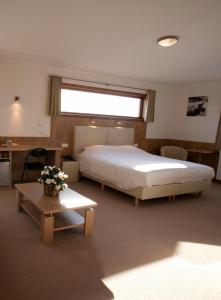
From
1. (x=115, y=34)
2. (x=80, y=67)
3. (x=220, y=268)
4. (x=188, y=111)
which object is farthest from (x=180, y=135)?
(x=220, y=268)

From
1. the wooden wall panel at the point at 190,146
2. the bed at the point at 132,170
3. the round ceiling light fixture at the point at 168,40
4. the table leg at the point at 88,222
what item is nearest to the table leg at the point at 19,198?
the table leg at the point at 88,222

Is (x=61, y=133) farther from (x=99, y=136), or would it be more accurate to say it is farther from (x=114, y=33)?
(x=114, y=33)

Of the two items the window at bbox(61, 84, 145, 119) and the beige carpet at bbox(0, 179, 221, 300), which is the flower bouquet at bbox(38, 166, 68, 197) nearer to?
the beige carpet at bbox(0, 179, 221, 300)

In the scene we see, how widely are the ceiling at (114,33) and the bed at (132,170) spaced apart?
1.61m

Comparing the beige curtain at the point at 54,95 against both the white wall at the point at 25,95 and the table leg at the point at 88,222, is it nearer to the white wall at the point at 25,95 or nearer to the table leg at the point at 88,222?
the white wall at the point at 25,95

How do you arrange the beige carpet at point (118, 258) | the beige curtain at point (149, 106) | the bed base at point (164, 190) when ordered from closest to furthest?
the beige carpet at point (118, 258)
the bed base at point (164, 190)
the beige curtain at point (149, 106)

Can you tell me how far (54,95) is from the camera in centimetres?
508

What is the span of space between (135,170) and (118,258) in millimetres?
1688

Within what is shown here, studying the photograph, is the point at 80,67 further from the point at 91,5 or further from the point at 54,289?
the point at 54,289

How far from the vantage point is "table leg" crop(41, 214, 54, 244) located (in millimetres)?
2563

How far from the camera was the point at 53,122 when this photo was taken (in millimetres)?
5289

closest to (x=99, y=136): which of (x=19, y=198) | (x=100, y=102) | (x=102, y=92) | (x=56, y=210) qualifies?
(x=100, y=102)

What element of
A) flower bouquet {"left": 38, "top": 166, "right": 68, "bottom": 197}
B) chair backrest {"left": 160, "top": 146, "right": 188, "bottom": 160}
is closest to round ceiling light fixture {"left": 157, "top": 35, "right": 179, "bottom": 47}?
flower bouquet {"left": 38, "top": 166, "right": 68, "bottom": 197}

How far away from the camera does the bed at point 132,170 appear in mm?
3873
